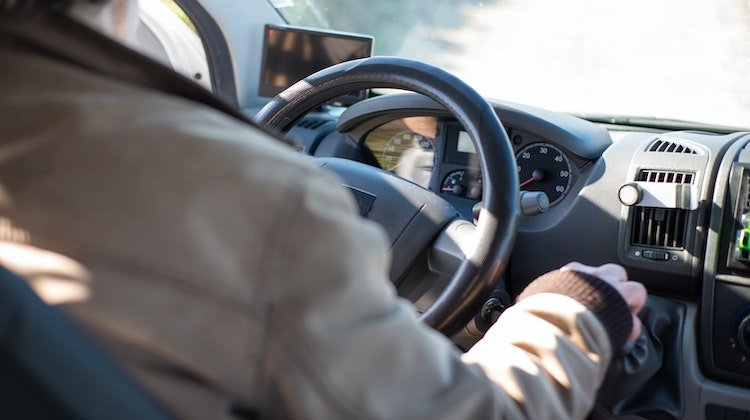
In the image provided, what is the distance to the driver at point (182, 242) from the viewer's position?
2.42 ft

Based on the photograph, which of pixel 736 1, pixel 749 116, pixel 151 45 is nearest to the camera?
pixel 749 116

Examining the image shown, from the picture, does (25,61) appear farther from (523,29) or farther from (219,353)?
(523,29)

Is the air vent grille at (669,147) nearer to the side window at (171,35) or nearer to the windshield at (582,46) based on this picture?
the windshield at (582,46)

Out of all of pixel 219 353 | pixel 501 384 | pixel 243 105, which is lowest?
pixel 243 105

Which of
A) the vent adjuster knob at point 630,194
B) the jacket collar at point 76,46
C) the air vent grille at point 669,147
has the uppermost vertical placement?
the jacket collar at point 76,46

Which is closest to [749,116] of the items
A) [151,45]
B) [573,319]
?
[573,319]

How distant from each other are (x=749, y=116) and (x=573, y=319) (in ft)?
4.99

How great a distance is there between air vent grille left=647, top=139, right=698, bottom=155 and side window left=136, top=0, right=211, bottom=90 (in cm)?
155

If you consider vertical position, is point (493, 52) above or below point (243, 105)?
above

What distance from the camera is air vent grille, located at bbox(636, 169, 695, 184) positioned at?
1.98 meters

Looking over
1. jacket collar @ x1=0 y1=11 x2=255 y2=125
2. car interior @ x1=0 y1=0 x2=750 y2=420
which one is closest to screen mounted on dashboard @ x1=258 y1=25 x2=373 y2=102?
car interior @ x1=0 y1=0 x2=750 y2=420

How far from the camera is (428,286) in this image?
173cm

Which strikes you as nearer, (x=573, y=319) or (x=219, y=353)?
(x=219, y=353)

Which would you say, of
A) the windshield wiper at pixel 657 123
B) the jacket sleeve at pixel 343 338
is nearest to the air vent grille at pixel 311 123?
the windshield wiper at pixel 657 123
